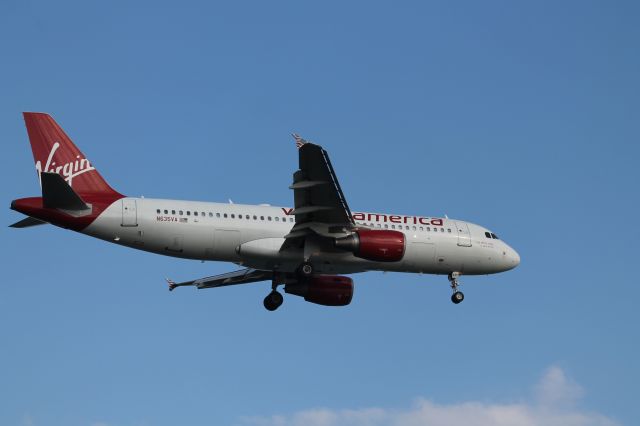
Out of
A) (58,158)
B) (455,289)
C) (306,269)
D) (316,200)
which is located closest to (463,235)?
(455,289)

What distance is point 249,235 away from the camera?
44.5 meters

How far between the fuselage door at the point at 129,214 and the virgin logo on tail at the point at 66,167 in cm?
235

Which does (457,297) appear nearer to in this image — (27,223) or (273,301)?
(273,301)

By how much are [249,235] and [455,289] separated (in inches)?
391

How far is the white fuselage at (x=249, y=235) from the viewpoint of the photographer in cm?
4338

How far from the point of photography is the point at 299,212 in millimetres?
43469

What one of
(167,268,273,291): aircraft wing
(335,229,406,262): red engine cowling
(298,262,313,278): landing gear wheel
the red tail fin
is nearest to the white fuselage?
(298,262,313,278): landing gear wheel

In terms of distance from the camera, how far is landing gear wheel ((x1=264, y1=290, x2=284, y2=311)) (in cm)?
4912

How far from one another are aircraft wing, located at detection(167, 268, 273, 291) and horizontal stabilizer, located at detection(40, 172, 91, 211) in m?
9.07

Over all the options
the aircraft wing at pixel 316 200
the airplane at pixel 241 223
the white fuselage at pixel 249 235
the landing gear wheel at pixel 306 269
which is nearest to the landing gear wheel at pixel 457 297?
the white fuselage at pixel 249 235

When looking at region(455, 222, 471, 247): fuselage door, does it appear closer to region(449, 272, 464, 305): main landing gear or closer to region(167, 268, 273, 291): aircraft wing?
region(449, 272, 464, 305): main landing gear

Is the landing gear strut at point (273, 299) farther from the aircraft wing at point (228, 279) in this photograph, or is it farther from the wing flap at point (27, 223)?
the wing flap at point (27, 223)

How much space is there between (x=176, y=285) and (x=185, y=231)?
282 inches

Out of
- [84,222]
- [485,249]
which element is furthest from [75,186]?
[485,249]
